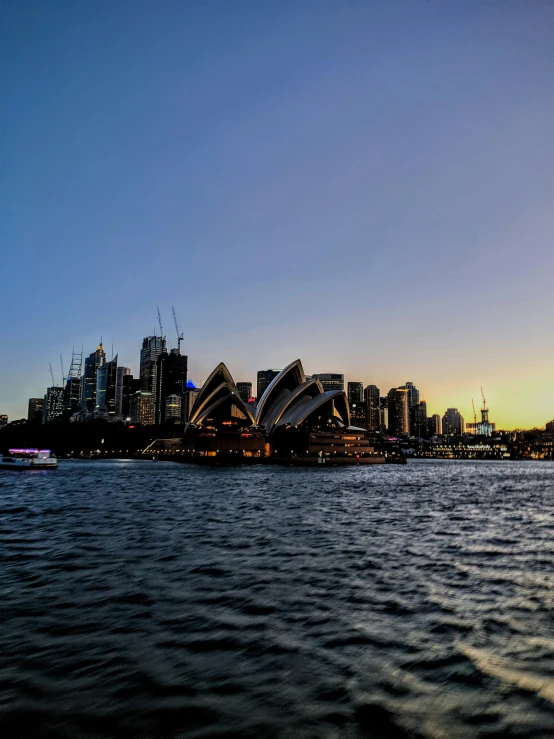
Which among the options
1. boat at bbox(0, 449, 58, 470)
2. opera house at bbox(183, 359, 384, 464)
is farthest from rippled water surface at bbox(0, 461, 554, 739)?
opera house at bbox(183, 359, 384, 464)

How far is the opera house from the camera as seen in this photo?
427 ft

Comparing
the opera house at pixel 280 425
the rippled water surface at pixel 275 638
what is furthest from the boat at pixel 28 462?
the rippled water surface at pixel 275 638

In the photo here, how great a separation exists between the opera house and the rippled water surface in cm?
10905

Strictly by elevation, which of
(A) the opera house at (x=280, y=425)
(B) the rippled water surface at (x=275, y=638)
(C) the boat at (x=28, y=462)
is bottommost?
(B) the rippled water surface at (x=275, y=638)

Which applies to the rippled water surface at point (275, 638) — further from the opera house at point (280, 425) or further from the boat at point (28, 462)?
the opera house at point (280, 425)

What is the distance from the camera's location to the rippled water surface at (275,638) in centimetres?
574

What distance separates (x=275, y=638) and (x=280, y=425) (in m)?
129

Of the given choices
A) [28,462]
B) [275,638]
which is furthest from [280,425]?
[275,638]

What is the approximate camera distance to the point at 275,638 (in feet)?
27.6

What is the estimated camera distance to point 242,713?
5.81m

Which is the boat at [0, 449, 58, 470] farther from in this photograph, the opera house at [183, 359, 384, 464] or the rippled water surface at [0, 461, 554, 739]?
the rippled water surface at [0, 461, 554, 739]

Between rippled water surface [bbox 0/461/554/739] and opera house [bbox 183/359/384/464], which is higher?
opera house [bbox 183/359/384/464]

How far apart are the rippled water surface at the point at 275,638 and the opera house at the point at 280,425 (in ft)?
358

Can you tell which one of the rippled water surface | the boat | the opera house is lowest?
the rippled water surface
